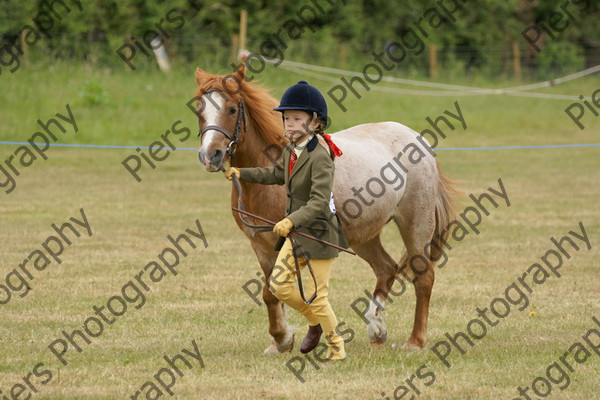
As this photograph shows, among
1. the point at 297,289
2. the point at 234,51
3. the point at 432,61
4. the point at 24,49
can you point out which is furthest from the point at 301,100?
the point at 432,61

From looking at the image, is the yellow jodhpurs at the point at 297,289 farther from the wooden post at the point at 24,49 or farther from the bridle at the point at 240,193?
the wooden post at the point at 24,49

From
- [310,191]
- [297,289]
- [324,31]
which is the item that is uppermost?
[310,191]

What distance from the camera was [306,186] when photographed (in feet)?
18.0

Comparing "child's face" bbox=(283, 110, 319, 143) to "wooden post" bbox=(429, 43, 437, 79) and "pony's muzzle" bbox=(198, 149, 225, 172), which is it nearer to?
"pony's muzzle" bbox=(198, 149, 225, 172)

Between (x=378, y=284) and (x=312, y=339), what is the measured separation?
3.92ft

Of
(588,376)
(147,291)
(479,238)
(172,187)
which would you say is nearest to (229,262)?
(147,291)

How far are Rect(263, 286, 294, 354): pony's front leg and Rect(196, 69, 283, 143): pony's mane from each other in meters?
1.00

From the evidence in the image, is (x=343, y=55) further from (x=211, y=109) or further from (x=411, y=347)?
(x=211, y=109)

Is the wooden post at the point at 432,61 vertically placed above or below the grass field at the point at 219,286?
below

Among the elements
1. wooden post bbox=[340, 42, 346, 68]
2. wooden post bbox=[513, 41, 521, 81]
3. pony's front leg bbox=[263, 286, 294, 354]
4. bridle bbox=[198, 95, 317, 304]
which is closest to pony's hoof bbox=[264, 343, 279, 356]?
pony's front leg bbox=[263, 286, 294, 354]

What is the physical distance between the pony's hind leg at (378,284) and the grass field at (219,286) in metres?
0.12

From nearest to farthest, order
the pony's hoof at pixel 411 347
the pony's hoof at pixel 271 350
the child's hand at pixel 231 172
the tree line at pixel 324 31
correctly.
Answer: the child's hand at pixel 231 172
the pony's hoof at pixel 271 350
the pony's hoof at pixel 411 347
the tree line at pixel 324 31

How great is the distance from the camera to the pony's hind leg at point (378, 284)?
633 cm

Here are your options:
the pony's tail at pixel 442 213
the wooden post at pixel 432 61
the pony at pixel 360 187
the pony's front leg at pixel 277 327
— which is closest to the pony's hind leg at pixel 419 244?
the pony at pixel 360 187
